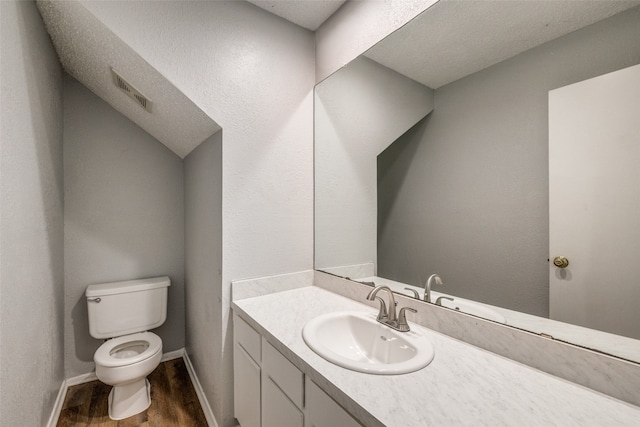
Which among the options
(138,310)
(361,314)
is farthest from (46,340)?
(361,314)

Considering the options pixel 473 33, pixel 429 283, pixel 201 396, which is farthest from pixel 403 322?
pixel 201 396

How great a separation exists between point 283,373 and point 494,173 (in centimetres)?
105

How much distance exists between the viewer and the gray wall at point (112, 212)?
6.34 ft

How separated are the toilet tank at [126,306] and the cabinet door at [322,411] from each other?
167 centimetres

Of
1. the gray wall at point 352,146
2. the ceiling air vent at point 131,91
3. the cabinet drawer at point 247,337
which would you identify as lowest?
the cabinet drawer at point 247,337

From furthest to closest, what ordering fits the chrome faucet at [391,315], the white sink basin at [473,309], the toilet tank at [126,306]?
the toilet tank at [126,306] → the chrome faucet at [391,315] → the white sink basin at [473,309]

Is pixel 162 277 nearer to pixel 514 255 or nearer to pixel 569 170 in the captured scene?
pixel 514 255

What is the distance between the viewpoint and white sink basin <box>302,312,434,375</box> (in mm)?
839

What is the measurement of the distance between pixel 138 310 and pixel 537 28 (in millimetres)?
2642

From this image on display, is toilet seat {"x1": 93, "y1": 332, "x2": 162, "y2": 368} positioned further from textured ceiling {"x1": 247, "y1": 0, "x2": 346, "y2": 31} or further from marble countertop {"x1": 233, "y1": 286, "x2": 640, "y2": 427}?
textured ceiling {"x1": 247, "y1": 0, "x2": 346, "y2": 31}

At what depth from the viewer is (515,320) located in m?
0.90

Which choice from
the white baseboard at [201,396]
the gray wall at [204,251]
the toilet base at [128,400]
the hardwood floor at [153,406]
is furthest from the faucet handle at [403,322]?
the toilet base at [128,400]

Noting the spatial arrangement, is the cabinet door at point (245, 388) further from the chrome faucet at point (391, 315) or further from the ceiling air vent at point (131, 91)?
the ceiling air vent at point (131, 91)

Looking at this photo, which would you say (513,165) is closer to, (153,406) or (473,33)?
(473,33)
